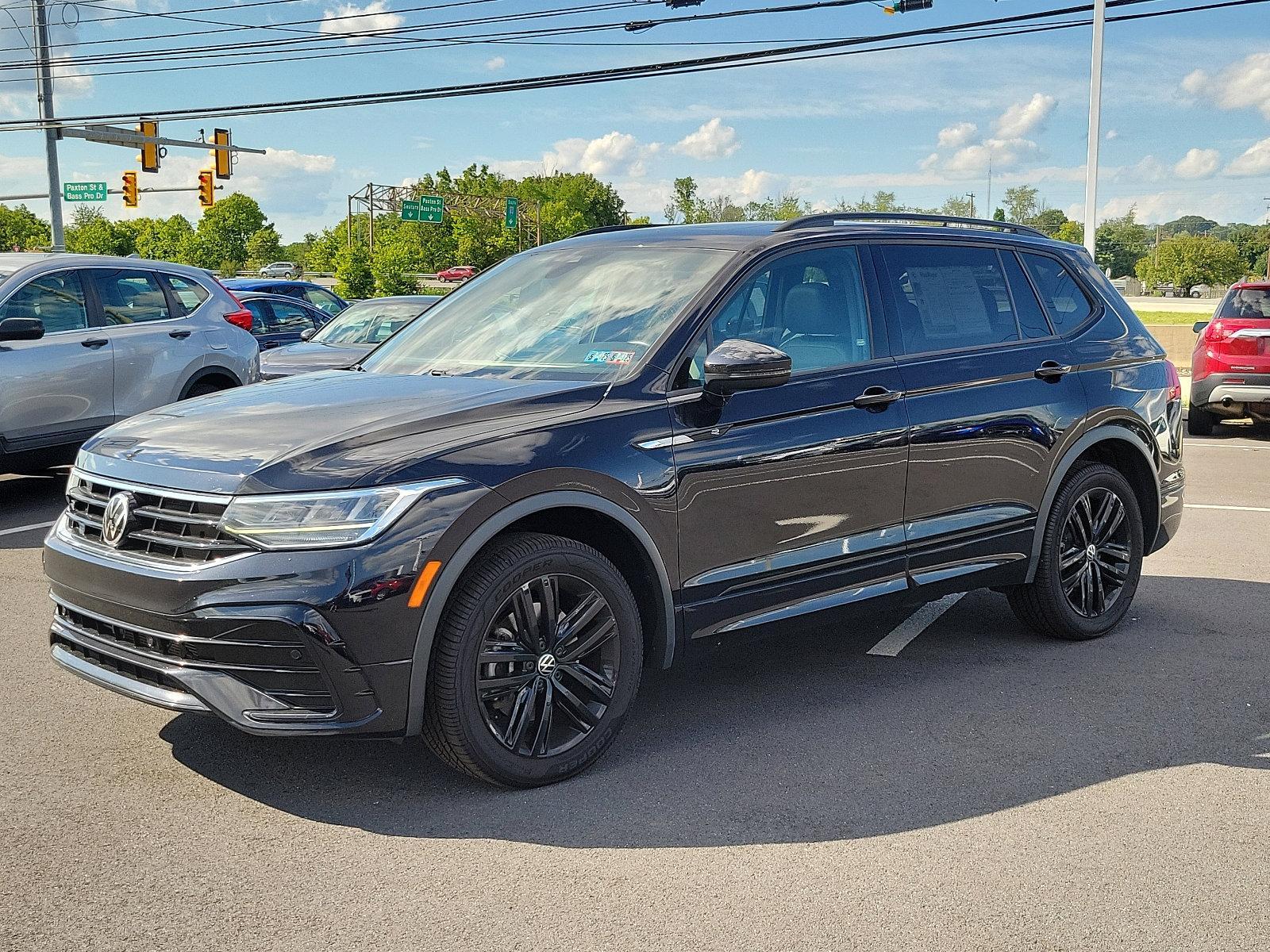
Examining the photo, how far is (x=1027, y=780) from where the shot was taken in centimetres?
429

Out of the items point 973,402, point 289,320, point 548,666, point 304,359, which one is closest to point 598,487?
point 548,666

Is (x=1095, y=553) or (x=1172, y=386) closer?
(x=1095, y=553)

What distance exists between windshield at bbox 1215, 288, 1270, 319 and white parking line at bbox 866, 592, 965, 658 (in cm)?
970

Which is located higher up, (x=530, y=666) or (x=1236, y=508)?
(x=530, y=666)

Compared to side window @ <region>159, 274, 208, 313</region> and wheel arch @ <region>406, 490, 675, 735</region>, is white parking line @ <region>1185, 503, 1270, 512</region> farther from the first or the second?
side window @ <region>159, 274, 208, 313</region>

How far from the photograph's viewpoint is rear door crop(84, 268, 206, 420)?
9961 millimetres

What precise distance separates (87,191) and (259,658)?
51262 millimetres

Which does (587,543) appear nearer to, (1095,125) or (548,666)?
(548,666)

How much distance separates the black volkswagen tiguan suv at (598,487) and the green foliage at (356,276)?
59.3 meters

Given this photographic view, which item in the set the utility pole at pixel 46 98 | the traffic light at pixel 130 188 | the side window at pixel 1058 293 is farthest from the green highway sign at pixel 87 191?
the side window at pixel 1058 293

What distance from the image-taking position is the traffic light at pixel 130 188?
44.3 meters

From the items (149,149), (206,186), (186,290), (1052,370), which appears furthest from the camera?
(206,186)

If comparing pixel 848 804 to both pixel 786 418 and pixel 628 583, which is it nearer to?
pixel 628 583

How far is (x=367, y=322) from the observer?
49.1 feet
